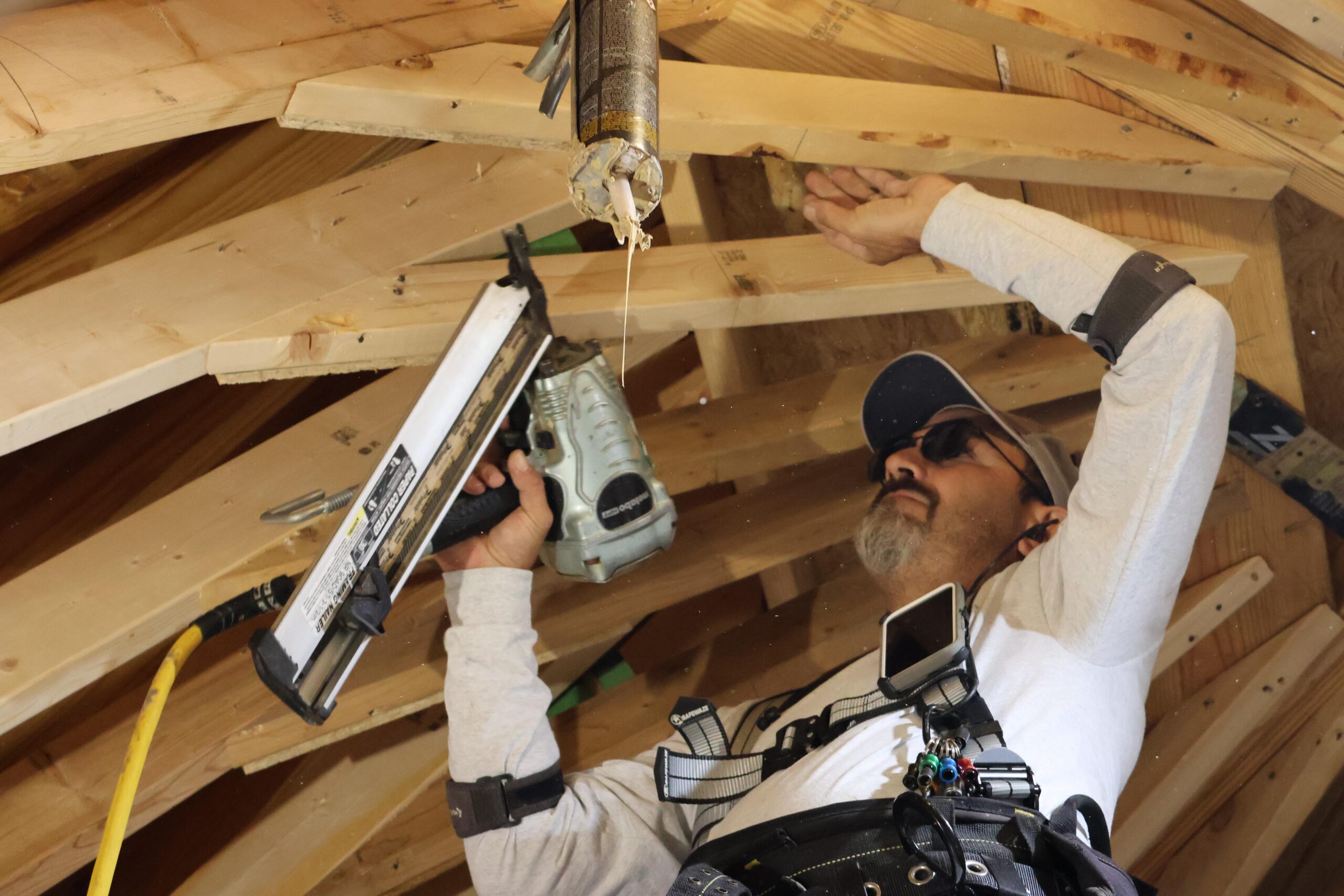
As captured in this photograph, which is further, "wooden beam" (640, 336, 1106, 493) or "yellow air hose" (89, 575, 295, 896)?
"wooden beam" (640, 336, 1106, 493)

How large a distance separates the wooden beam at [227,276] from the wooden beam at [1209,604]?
1443 mm

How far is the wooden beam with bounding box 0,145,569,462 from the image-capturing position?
0.98 meters

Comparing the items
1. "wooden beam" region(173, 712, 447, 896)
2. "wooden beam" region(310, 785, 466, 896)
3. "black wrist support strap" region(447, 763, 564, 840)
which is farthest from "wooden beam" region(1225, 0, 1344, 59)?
"wooden beam" region(310, 785, 466, 896)

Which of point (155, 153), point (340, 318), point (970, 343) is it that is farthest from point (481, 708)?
point (970, 343)

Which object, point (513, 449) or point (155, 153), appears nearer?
point (513, 449)

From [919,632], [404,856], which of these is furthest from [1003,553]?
[404,856]

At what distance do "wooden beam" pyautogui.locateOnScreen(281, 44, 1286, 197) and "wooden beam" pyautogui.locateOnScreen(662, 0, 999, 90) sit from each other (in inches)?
6.8

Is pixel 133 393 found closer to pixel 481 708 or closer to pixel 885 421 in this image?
pixel 481 708

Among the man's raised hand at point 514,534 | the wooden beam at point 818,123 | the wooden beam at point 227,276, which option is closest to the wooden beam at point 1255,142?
the wooden beam at point 818,123

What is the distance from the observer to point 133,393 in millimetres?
1023

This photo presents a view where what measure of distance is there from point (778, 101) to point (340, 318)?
56cm

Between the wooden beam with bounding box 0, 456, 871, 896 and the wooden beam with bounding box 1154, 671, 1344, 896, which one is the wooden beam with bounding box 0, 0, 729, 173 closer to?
the wooden beam with bounding box 0, 456, 871, 896

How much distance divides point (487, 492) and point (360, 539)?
0.23 metres

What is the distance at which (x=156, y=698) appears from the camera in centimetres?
116
